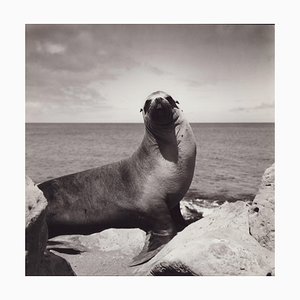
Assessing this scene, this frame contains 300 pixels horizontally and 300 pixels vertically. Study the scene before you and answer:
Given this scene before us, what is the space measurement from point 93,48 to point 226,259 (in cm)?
308

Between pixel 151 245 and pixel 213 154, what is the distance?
236 cm

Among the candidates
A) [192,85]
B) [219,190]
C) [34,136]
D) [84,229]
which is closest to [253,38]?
[192,85]

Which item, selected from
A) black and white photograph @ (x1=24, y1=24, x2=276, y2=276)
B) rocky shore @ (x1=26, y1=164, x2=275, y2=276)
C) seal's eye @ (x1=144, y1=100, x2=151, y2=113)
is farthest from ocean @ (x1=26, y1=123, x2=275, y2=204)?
rocky shore @ (x1=26, y1=164, x2=275, y2=276)

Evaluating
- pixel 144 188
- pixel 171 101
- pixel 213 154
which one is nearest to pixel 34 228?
pixel 144 188

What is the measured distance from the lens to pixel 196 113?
6.05 metres

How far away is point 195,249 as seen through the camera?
4395mm

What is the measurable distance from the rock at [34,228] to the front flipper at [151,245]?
1.20m

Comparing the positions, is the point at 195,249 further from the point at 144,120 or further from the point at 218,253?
the point at 144,120

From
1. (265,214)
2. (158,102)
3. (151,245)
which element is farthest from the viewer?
(151,245)

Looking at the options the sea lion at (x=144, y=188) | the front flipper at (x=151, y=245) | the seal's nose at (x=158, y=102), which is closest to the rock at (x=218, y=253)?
the front flipper at (x=151, y=245)

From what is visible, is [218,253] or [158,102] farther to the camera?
[158,102]

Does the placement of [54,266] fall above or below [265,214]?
below

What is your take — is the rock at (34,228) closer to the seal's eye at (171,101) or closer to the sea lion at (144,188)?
the sea lion at (144,188)

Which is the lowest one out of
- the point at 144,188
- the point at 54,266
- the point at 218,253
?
the point at 54,266
